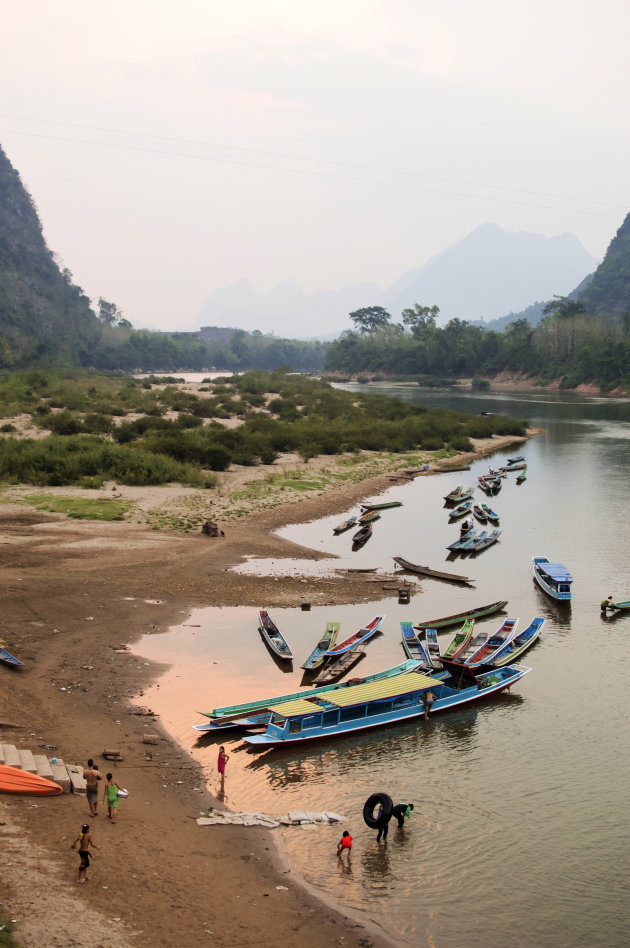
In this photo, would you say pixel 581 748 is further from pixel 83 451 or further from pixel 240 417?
pixel 240 417

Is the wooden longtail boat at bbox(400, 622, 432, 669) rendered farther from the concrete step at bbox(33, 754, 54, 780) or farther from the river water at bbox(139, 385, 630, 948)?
the concrete step at bbox(33, 754, 54, 780)

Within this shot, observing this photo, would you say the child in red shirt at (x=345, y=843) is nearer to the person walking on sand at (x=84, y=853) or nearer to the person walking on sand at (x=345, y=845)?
the person walking on sand at (x=345, y=845)

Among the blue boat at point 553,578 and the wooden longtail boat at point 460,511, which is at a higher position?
the wooden longtail boat at point 460,511

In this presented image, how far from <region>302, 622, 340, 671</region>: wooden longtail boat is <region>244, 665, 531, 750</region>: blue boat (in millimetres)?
3340

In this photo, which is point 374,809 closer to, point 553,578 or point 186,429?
point 553,578

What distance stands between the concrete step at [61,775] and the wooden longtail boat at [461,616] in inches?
587

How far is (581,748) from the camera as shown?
72.8 feet

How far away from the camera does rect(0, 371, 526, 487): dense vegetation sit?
5166 cm

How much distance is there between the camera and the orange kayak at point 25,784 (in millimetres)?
17375

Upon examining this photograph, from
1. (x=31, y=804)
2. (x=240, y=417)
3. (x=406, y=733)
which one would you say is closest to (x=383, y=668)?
(x=406, y=733)

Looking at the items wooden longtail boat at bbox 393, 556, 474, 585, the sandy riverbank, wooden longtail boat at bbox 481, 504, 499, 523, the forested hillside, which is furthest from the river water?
the forested hillside

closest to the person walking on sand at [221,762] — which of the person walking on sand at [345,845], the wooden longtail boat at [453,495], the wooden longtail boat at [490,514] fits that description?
the person walking on sand at [345,845]

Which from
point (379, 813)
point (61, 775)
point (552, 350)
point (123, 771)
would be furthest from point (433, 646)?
point (552, 350)

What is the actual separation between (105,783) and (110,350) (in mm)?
189993
